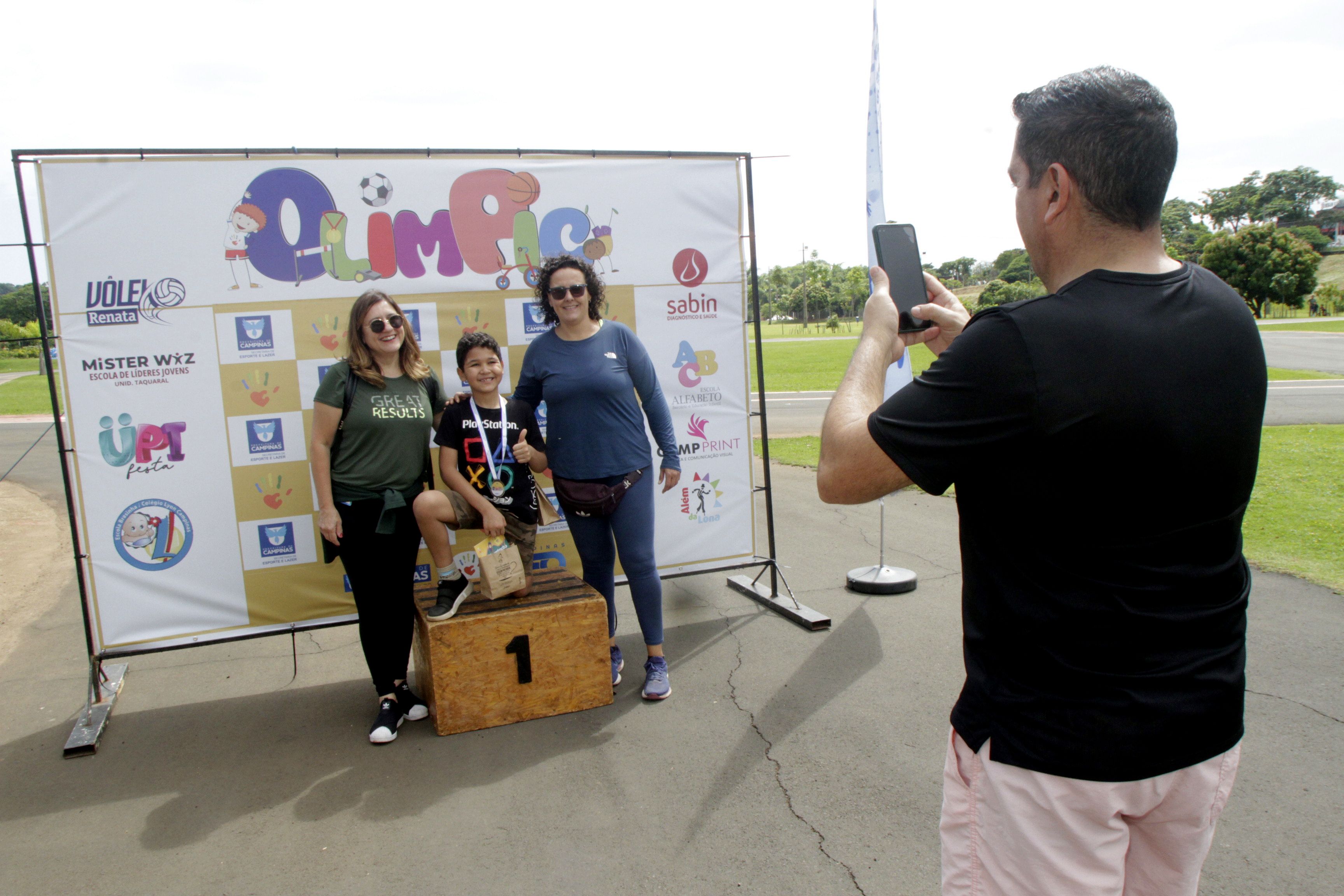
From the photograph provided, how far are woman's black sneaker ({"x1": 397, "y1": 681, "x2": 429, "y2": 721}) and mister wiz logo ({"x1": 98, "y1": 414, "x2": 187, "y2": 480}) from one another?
5.39 ft

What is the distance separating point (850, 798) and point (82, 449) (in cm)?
395

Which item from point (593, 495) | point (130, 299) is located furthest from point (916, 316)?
point (130, 299)

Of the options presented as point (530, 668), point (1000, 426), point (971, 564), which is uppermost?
point (1000, 426)

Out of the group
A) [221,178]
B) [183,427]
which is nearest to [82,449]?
[183,427]

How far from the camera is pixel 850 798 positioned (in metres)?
3.15

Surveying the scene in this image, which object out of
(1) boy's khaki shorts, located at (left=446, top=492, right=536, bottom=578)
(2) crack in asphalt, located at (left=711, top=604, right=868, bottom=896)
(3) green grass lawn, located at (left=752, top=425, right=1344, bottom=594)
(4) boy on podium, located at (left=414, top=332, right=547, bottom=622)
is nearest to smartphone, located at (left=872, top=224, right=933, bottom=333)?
(2) crack in asphalt, located at (left=711, top=604, right=868, bottom=896)

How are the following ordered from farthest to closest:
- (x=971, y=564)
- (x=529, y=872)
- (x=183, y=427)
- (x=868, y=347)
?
1. (x=183, y=427)
2. (x=529, y=872)
3. (x=868, y=347)
4. (x=971, y=564)

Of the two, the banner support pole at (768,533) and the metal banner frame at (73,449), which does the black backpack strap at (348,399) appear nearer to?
the metal banner frame at (73,449)

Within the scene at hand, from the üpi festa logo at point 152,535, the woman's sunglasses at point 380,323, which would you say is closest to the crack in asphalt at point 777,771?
the woman's sunglasses at point 380,323

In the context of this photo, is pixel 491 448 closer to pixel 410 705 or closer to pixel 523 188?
pixel 410 705

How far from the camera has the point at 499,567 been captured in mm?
3920

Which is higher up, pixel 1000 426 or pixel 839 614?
pixel 1000 426

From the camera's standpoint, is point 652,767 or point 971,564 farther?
point 652,767

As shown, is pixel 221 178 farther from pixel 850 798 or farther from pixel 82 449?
pixel 850 798
